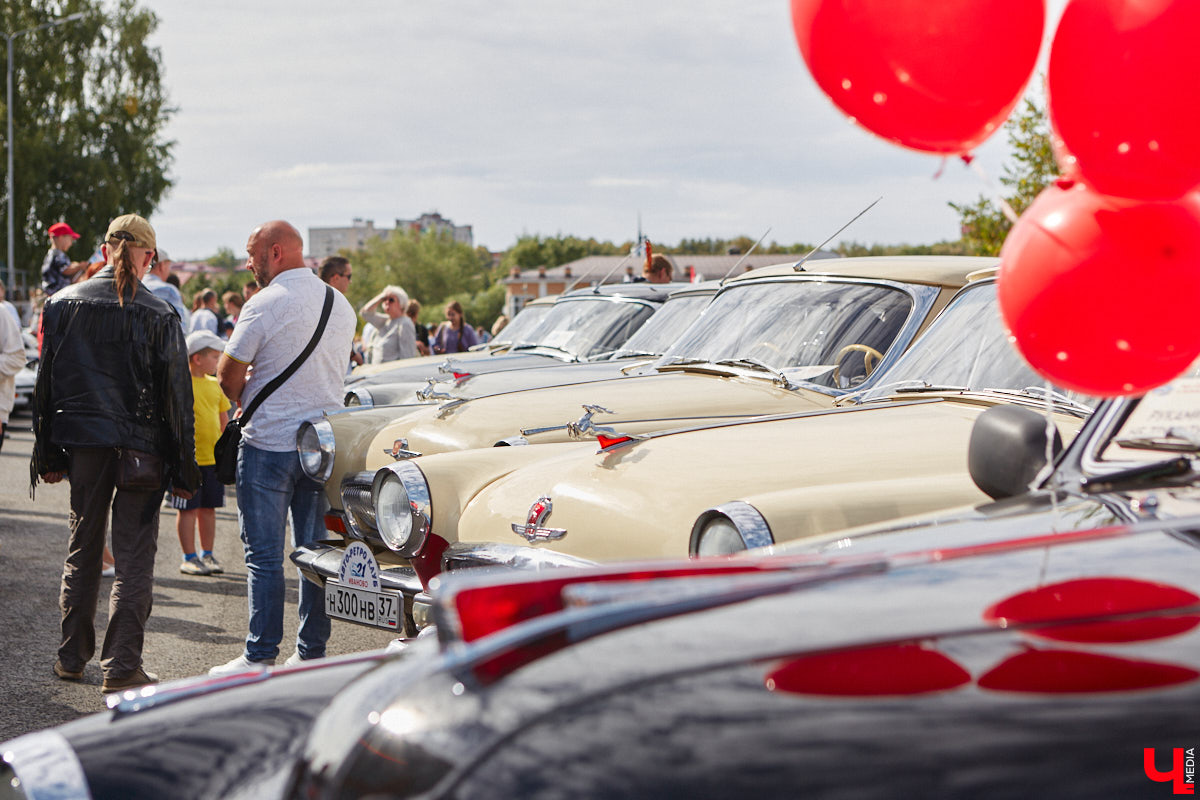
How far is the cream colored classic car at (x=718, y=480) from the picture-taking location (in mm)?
3385

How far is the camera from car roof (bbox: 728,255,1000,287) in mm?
5457

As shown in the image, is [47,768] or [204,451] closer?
[47,768]

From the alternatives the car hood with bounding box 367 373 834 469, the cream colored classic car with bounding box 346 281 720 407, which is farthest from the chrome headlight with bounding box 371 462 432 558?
the cream colored classic car with bounding box 346 281 720 407

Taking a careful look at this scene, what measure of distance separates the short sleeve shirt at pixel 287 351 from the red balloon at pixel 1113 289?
3476 millimetres

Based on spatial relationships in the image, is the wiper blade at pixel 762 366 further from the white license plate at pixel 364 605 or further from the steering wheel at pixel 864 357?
the white license plate at pixel 364 605

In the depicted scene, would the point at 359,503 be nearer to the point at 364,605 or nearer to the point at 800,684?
the point at 364,605

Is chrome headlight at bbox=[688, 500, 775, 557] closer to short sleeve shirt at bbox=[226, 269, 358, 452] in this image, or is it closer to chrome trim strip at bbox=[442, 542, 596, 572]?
chrome trim strip at bbox=[442, 542, 596, 572]

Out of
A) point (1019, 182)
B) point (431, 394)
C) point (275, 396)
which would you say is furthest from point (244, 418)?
point (1019, 182)

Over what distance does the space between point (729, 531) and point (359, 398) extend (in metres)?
5.61

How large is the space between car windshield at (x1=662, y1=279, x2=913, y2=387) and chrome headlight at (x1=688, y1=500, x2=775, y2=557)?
2160 millimetres

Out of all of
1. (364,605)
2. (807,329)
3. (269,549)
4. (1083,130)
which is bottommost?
(364,605)

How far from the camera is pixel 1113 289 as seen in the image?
7.04 feet

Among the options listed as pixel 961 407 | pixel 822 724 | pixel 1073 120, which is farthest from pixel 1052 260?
pixel 961 407

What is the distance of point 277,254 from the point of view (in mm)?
5184
